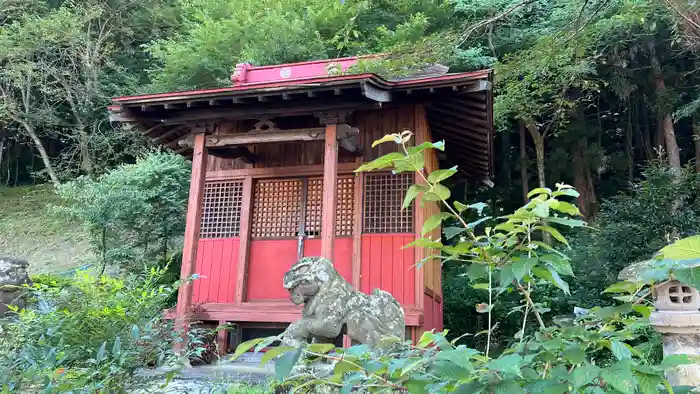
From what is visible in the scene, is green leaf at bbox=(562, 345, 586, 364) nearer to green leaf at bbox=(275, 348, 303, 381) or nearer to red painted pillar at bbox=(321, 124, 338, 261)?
green leaf at bbox=(275, 348, 303, 381)

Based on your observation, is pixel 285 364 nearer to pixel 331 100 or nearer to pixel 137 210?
pixel 331 100

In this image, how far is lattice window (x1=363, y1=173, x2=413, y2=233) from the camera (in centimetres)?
646

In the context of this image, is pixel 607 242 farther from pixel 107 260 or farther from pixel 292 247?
pixel 107 260

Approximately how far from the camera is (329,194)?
18.6ft

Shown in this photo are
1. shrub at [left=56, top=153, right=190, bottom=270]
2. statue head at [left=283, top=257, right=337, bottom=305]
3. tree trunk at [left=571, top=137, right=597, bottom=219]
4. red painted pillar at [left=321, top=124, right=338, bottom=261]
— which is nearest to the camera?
statue head at [left=283, top=257, right=337, bottom=305]

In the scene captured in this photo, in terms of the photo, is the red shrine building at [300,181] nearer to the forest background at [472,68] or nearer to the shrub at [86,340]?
the forest background at [472,68]

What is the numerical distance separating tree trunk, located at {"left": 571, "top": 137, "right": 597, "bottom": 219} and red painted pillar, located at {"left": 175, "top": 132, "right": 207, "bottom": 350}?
11.5 m

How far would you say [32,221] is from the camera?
17.2 metres

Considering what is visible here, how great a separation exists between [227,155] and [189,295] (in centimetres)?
212

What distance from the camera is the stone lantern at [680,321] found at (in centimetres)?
214

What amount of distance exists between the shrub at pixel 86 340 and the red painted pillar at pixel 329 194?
2008mm

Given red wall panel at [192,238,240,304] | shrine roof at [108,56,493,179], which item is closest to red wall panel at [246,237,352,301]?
red wall panel at [192,238,240,304]

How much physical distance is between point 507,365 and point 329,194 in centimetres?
471

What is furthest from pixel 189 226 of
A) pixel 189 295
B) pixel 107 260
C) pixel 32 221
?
pixel 32 221
